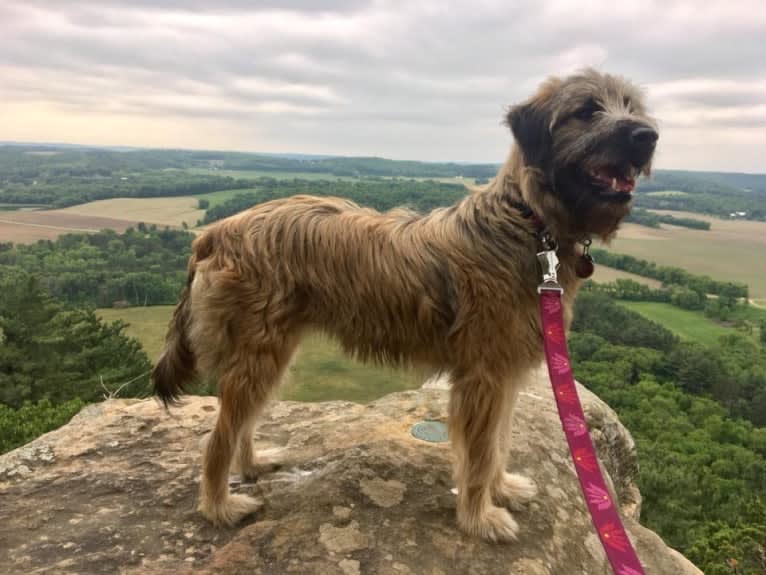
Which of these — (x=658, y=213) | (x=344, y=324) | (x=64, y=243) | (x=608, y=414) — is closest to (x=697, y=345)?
(x=658, y=213)

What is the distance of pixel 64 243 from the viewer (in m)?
71.7

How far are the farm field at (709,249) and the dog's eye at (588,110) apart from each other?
63109mm

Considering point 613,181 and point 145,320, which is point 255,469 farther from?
point 145,320

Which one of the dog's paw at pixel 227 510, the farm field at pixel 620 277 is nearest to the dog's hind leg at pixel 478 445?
the dog's paw at pixel 227 510

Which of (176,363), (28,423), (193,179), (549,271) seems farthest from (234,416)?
(193,179)

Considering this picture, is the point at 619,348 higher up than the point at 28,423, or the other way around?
the point at 28,423

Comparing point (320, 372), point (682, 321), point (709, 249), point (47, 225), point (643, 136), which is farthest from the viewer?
point (47, 225)

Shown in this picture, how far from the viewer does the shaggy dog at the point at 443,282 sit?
3322 mm

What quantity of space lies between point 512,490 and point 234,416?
2055 millimetres

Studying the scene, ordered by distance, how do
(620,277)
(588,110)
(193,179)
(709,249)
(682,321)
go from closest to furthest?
(588,110)
(682,321)
(620,277)
(709,249)
(193,179)

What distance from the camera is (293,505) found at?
12.1 ft

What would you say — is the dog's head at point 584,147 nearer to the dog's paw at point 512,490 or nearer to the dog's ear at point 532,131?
the dog's ear at point 532,131

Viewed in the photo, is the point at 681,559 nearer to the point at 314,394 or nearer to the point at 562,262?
the point at 562,262

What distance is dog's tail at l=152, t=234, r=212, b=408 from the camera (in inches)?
146
